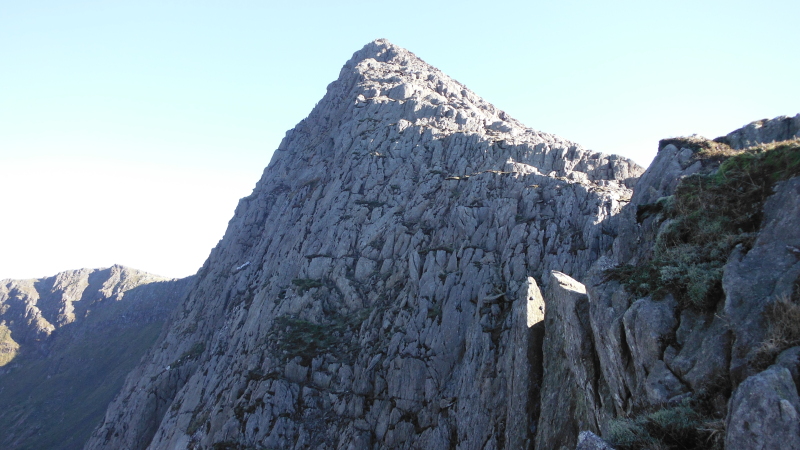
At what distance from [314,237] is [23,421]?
107460 millimetres

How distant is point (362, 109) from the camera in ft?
280

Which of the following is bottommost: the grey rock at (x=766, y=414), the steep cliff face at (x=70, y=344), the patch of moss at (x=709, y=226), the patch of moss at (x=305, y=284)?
the steep cliff face at (x=70, y=344)

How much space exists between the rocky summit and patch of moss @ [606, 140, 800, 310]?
8 cm

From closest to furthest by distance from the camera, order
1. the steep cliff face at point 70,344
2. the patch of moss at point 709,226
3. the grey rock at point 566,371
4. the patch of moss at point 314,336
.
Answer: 1. the patch of moss at point 709,226
2. the grey rock at point 566,371
3. the patch of moss at point 314,336
4. the steep cliff face at point 70,344

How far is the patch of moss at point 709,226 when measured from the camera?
1202 centimetres

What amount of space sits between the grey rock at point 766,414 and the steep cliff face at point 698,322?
2 centimetres

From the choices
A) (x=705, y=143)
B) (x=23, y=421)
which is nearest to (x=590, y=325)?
(x=705, y=143)

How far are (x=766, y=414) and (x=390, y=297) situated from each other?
137 feet

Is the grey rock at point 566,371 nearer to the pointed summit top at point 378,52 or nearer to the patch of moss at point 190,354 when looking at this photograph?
the patch of moss at point 190,354

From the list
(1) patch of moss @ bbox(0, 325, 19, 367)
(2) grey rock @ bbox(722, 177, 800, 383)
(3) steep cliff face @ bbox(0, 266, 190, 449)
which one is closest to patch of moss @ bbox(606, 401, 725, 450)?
(2) grey rock @ bbox(722, 177, 800, 383)

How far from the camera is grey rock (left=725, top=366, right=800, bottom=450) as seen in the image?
23.7 ft

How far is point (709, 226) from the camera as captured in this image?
13672 millimetres

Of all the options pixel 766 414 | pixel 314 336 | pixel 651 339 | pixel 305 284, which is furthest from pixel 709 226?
pixel 305 284

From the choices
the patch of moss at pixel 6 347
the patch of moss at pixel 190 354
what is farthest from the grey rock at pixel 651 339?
the patch of moss at pixel 6 347
